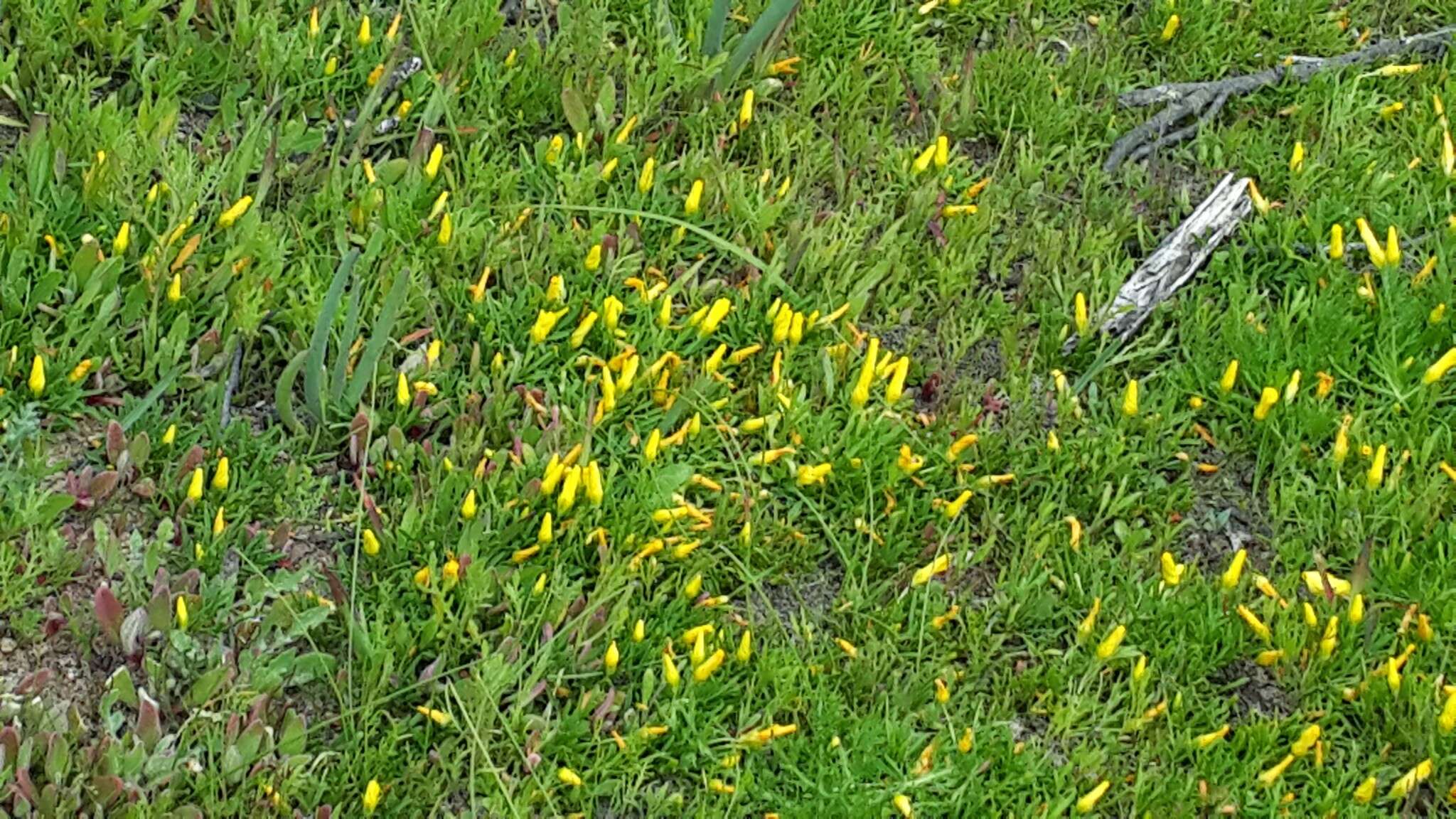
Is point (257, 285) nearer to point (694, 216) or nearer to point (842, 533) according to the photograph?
point (694, 216)

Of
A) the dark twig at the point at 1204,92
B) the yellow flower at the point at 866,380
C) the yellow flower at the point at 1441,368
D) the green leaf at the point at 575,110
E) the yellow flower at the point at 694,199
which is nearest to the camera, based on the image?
the yellow flower at the point at 866,380

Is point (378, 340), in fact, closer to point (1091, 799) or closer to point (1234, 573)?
point (1091, 799)

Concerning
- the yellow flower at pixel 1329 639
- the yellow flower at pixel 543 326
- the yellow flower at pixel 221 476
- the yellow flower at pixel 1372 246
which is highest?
the yellow flower at pixel 543 326

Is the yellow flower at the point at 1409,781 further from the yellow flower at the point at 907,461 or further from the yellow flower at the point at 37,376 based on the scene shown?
the yellow flower at the point at 37,376

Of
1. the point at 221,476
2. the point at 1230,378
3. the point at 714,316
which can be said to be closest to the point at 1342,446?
the point at 1230,378

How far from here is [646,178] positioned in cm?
452

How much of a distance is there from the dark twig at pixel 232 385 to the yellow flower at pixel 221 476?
21 cm

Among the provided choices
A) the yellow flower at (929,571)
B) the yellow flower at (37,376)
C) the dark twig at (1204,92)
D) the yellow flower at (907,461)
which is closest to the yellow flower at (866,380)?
the yellow flower at (907,461)

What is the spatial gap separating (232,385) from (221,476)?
1.21 ft

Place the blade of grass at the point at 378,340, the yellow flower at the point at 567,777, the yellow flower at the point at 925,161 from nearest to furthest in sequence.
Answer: the yellow flower at the point at 567,777 < the blade of grass at the point at 378,340 < the yellow flower at the point at 925,161

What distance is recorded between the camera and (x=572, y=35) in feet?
16.0

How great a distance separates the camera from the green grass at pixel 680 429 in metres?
3.48

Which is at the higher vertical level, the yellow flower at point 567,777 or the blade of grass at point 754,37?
the blade of grass at point 754,37

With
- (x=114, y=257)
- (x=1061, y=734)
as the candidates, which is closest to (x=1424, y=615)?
(x=1061, y=734)
